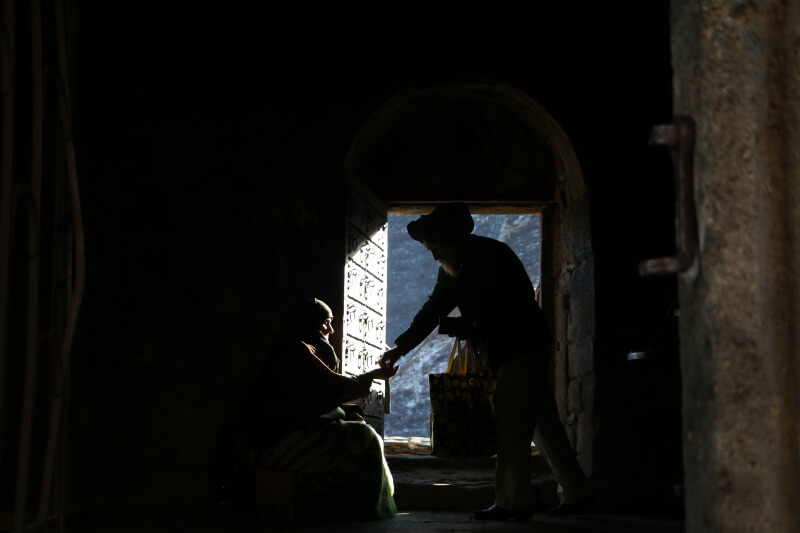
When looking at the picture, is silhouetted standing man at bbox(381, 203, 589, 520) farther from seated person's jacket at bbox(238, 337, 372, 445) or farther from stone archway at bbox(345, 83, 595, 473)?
stone archway at bbox(345, 83, 595, 473)

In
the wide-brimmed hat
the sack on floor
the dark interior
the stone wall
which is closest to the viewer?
the stone wall

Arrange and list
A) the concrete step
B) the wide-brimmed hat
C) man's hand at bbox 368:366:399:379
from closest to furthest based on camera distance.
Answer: the wide-brimmed hat
man's hand at bbox 368:366:399:379
the concrete step

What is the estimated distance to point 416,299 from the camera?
47.4 meters

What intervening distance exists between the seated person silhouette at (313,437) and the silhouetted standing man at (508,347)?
482 millimetres

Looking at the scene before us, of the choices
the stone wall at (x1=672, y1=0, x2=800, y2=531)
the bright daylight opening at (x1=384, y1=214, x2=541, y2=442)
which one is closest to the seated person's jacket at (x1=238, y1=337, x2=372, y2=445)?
the stone wall at (x1=672, y1=0, x2=800, y2=531)

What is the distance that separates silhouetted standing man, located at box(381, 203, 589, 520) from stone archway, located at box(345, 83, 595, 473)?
177 centimetres

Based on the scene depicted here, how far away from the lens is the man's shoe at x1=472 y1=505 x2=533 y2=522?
189 inches

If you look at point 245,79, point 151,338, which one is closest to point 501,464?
point 151,338

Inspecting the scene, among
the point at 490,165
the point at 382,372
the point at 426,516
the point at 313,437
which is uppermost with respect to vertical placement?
the point at 490,165

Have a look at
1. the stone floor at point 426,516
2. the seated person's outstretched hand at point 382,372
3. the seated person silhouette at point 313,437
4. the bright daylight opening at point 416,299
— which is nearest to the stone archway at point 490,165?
the stone floor at point 426,516

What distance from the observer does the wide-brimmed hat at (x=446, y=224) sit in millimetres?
5203

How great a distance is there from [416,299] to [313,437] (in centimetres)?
4238

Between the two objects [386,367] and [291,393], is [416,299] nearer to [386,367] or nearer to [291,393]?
[386,367]

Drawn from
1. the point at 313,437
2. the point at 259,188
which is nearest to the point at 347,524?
the point at 313,437
